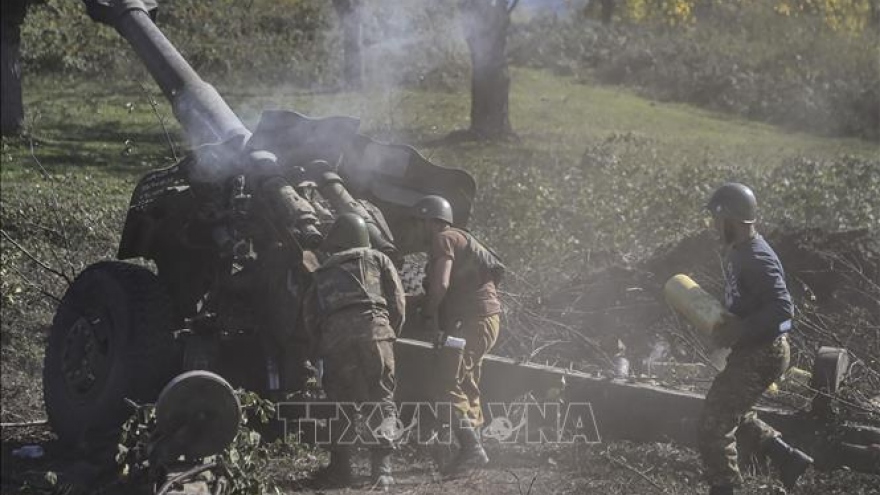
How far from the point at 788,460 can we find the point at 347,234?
2962 millimetres

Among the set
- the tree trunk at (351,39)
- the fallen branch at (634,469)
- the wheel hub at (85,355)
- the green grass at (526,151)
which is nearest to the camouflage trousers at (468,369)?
the fallen branch at (634,469)

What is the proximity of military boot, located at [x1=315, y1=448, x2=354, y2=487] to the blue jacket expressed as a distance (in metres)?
2.48

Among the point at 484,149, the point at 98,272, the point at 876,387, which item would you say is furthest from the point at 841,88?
the point at 98,272

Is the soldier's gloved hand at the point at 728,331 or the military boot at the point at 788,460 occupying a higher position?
the soldier's gloved hand at the point at 728,331

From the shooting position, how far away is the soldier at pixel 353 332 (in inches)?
314

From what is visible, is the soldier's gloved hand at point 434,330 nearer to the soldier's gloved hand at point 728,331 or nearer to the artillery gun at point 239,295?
the artillery gun at point 239,295

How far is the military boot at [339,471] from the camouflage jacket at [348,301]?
2.17 ft

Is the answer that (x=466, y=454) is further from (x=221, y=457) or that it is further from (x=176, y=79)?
(x=176, y=79)

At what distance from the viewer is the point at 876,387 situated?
8.47 m

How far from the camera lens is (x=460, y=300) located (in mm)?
8797

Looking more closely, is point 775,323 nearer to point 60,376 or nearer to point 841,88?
point 60,376

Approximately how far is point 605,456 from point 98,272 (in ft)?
11.8

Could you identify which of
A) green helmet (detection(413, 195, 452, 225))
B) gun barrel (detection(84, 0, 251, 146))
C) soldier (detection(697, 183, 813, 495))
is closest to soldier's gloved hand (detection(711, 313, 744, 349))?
soldier (detection(697, 183, 813, 495))

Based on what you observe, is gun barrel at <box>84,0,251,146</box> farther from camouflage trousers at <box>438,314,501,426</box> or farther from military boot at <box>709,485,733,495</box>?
military boot at <box>709,485,733,495</box>
